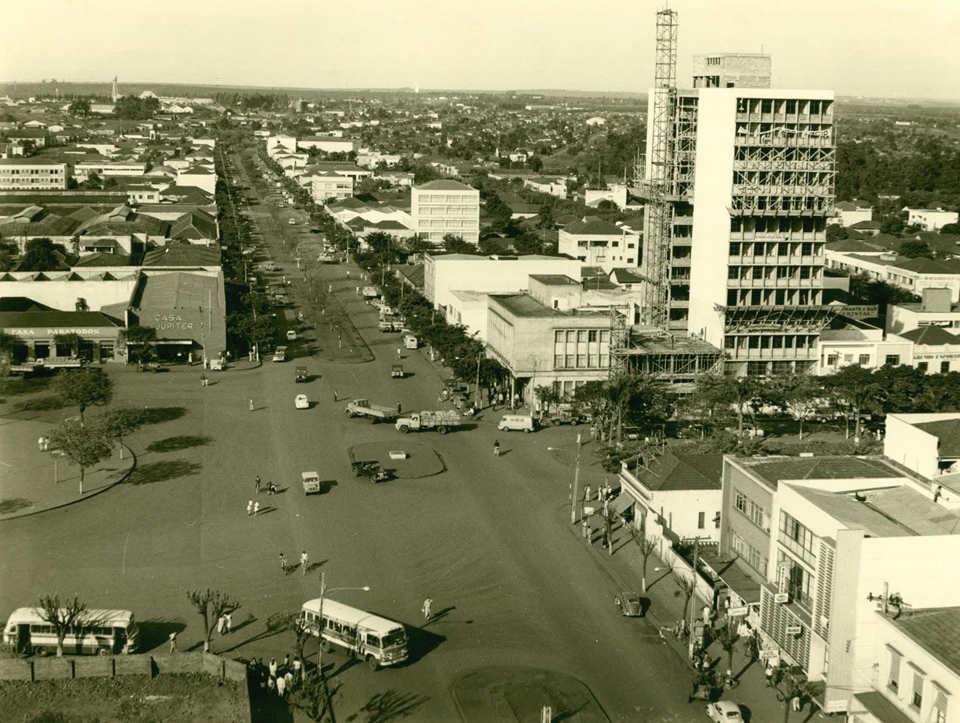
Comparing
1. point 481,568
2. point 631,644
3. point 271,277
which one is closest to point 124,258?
point 271,277

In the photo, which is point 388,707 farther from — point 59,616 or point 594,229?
point 594,229

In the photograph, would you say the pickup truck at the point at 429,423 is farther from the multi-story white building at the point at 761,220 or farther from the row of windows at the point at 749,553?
the row of windows at the point at 749,553

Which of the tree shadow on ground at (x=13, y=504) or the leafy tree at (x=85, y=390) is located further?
the leafy tree at (x=85, y=390)

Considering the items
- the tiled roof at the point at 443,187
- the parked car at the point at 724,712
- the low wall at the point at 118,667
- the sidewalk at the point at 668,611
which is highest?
the tiled roof at the point at 443,187

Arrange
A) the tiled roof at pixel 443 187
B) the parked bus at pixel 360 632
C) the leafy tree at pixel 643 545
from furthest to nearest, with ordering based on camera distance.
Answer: the tiled roof at pixel 443 187 < the leafy tree at pixel 643 545 < the parked bus at pixel 360 632

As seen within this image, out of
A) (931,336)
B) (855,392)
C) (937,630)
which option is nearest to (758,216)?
(855,392)

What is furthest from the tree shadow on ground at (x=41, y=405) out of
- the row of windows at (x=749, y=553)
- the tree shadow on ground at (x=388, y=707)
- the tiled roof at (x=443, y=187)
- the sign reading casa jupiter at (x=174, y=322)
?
the tiled roof at (x=443, y=187)

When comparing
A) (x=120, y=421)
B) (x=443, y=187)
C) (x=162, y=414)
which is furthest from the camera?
(x=443, y=187)

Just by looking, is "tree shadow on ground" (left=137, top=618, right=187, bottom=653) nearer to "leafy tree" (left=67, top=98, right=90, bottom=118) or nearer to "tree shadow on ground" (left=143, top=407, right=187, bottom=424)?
"tree shadow on ground" (left=143, top=407, right=187, bottom=424)
